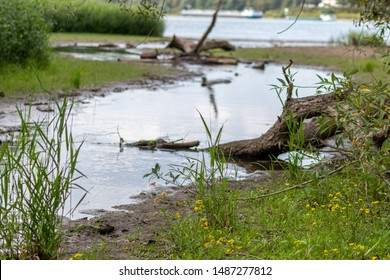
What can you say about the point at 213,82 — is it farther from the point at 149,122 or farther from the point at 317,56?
the point at 317,56

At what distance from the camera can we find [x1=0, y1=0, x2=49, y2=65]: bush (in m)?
17.9

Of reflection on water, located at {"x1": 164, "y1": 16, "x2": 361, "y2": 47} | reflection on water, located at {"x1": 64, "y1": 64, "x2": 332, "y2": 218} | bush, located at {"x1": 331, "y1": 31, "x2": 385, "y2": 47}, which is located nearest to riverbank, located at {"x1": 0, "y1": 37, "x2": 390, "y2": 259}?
reflection on water, located at {"x1": 64, "y1": 64, "x2": 332, "y2": 218}

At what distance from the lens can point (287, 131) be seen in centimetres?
983

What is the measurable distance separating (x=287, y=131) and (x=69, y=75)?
400 inches

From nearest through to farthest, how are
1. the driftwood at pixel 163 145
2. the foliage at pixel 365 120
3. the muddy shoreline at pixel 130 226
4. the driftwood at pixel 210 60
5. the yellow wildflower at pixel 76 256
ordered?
the yellow wildflower at pixel 76 256 < the muddy shoreline at pixel 130 226 < the foliage at pixel 365 120 < the driftwood at pixel 163 145 < the driftwood at pixel 210 60

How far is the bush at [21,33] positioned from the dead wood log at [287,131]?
29.0 feet

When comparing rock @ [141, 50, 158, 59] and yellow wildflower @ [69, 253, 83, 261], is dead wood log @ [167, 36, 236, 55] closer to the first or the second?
rock @ [141, 50, 158, 59]

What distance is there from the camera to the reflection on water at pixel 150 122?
917 cm

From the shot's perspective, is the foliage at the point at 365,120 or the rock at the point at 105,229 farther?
the rock at the point at 105,229

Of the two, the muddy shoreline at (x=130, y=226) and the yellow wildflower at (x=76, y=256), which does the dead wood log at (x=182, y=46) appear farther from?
the yellow wildflower at (x=76, y=256)

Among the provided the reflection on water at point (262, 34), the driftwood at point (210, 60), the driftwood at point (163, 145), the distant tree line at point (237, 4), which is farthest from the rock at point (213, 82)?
the distant tree line at point (237, 4)

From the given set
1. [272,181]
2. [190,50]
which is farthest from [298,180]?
[190,50]
